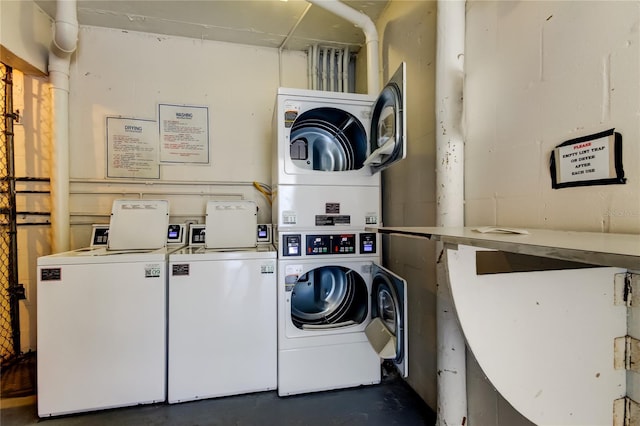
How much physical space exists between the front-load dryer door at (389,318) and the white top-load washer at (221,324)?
2.15 ft

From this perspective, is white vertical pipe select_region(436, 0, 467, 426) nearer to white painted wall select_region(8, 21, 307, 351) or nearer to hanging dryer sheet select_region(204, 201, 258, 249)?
hanging dryer sheet select_region(204, 201, 258, 249)

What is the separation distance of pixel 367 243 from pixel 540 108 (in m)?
1.21

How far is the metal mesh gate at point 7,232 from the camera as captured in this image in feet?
7.60

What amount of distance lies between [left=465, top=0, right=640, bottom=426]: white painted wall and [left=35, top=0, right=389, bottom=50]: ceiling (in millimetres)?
1373

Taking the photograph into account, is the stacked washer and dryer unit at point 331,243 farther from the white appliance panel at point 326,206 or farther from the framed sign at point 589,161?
the framed sign at point 589,161

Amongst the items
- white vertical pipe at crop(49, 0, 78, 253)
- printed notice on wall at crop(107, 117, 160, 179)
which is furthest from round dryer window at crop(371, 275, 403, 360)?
white vertical pipe at crop(49, 0, 78, 253)

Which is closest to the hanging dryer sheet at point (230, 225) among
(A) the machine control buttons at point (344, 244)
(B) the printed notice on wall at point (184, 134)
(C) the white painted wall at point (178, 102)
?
(C) the white painted wall at point (178, 102)

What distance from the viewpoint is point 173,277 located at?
185cm

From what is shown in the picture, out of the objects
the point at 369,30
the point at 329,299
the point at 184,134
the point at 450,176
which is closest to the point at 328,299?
the point at 329,299

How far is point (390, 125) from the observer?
1730 millimetres

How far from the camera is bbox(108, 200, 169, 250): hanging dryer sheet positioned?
7.22 ft

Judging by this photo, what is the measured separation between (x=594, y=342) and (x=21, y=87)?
3799 millimetres

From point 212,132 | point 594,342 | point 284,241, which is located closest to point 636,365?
point 594,342

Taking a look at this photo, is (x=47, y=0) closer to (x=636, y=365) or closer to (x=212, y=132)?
(x=212, y=132)
